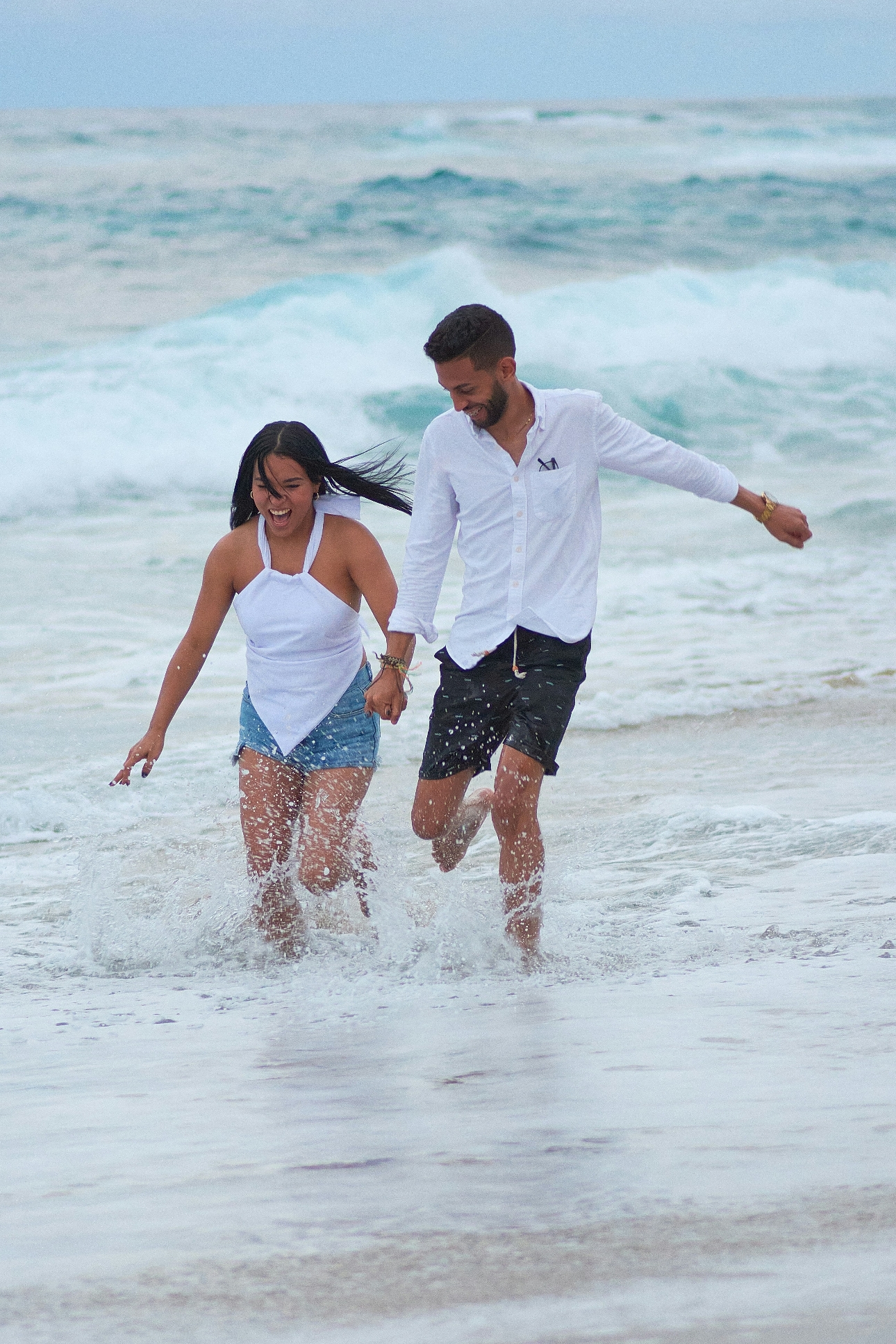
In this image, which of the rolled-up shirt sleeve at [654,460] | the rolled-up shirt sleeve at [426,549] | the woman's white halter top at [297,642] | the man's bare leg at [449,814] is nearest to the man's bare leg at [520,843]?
the man's bare leg at [449,814]

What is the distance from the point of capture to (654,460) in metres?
4.14

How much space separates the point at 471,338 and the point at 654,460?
0.63m

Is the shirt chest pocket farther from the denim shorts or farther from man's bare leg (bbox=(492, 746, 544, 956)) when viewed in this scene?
the denim shorts

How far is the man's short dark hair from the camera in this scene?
12.9ft

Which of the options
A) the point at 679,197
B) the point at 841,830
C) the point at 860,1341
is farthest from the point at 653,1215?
the point at 679,197

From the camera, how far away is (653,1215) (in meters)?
2.45

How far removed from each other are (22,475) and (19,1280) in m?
12.7

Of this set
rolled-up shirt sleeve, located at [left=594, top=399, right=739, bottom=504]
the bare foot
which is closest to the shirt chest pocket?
rolled-up shirt sleeve, located at [left=594, top=399, right=739, bottom=504]

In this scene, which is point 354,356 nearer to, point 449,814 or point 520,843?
point 449,814

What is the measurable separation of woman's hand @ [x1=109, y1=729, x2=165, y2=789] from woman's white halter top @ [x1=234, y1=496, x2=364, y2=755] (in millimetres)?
315

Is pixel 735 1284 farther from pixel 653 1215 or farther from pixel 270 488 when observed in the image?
pixel 270 488

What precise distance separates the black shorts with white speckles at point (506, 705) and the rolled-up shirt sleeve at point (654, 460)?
503 millimetres

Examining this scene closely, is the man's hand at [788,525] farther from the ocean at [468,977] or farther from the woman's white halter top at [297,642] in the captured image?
the woman's white halter top at [297,642]

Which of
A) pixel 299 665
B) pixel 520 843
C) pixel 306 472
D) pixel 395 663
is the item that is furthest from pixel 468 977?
pixel 306 472
